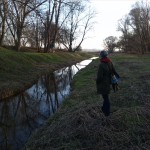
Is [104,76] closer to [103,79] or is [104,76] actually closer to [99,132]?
[103,79]

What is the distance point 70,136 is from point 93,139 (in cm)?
70

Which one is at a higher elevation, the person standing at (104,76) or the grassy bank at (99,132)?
the person standing at (104,76)

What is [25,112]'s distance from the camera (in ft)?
47.6

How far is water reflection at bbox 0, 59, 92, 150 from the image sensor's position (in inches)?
415

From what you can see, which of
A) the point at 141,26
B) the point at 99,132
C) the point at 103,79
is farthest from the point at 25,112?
the point at 141,26

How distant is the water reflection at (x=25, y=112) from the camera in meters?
10.5

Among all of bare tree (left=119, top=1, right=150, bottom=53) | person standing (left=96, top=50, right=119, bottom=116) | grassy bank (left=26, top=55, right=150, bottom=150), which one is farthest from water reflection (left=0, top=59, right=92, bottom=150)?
bare tree (left=119, top=1, right=150, bottom=53)

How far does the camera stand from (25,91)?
63.7ft

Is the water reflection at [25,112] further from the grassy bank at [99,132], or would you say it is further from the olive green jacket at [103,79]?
the olive green jacket at [103,79]

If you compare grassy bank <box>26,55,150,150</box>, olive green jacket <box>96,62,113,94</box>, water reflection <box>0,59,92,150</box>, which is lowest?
water reflection <box>0,59,92,150</box>

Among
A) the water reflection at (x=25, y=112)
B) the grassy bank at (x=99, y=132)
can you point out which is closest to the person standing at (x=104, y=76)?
the grassy bank at (x=99, y=132)

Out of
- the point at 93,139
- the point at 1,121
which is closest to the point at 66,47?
the point at 1,121

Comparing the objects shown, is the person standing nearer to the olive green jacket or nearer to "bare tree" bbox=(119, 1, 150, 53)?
the olive green jacket

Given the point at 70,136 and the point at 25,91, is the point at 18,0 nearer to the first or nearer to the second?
the point at 25,91
